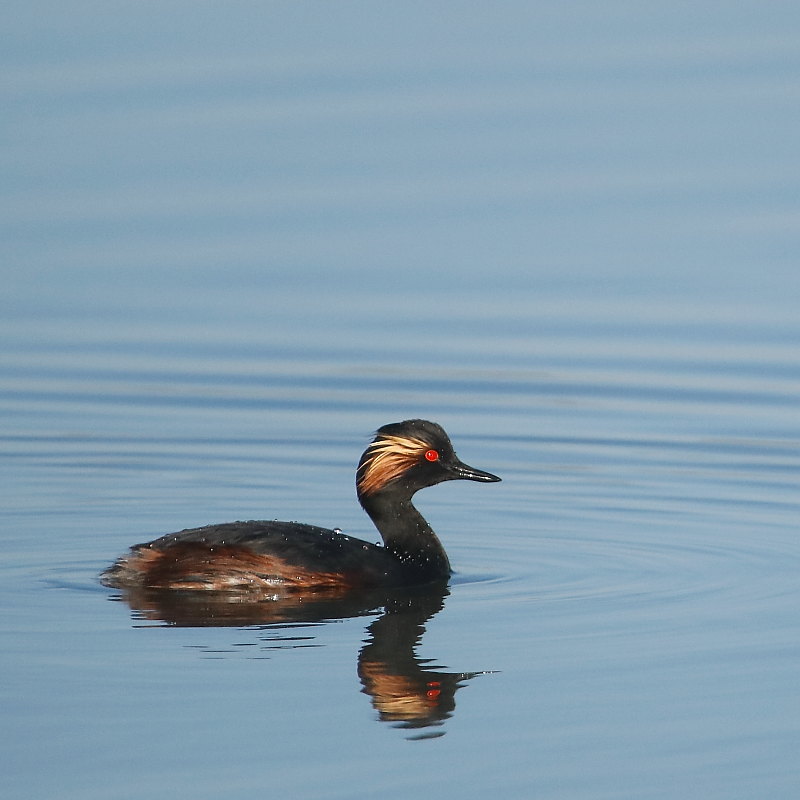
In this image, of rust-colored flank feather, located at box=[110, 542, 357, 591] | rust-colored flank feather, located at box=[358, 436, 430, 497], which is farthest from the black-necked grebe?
rust-colored flank feather, located at box=[358, 436, 430, 497]

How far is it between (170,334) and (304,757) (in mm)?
9234

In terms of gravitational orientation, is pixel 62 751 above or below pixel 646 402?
below

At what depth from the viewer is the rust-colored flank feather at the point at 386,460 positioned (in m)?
12.4

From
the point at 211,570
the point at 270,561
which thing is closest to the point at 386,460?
the point at 270,561

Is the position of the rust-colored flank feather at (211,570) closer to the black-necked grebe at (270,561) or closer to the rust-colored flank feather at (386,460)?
the black-necked grebe at (270,561)

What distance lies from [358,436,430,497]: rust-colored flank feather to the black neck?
0.30ft

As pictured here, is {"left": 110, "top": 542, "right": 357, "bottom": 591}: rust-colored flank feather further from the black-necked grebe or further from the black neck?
the black neck

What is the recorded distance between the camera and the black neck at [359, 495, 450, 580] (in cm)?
1208

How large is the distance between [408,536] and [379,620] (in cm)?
121

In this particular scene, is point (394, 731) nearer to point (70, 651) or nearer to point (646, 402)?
point (70, 651)

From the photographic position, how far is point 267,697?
9438 mm

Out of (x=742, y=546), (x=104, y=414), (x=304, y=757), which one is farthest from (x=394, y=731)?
(x=104, y=414)

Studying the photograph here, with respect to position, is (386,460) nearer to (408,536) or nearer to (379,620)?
(408,536)

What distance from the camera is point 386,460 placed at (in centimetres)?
1241
